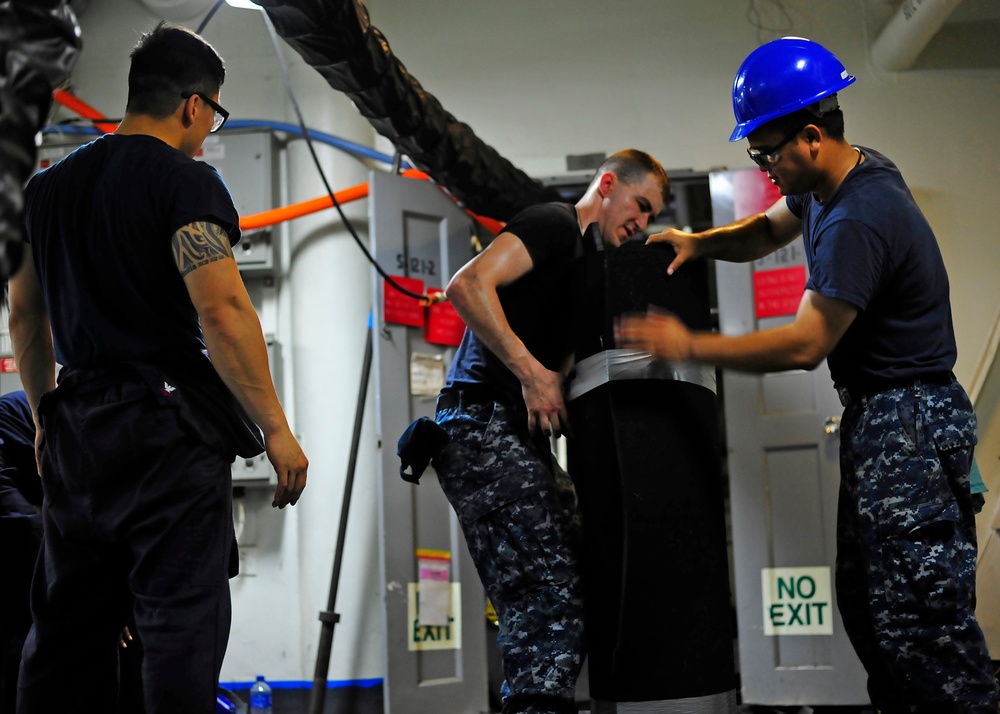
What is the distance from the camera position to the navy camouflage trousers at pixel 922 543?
6.40 ft

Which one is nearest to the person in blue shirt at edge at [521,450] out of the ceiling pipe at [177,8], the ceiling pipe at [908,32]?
the ceiling pipe at [908,32]

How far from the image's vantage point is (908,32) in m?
4.47

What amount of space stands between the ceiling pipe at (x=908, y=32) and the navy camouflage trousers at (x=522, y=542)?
313cm

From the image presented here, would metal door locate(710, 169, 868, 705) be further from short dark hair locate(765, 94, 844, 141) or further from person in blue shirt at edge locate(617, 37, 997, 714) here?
short dark hair locate(765, 94, 844, 141)

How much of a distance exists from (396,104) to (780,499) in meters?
2.37

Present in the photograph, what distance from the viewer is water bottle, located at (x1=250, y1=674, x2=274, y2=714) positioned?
4.35 metres

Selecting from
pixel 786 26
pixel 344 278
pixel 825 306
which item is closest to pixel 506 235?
pixel 825 306

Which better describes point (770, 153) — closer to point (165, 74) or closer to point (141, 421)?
point (165, 74)

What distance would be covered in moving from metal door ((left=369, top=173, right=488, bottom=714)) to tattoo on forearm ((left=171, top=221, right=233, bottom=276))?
7.65 feet

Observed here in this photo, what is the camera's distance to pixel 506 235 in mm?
2326

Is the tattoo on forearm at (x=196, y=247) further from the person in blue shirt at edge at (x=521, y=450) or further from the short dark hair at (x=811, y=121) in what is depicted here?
the short dark hair at (x=811, y=121)

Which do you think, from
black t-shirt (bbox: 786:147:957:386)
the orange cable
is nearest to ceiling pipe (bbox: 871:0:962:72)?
the orange cable

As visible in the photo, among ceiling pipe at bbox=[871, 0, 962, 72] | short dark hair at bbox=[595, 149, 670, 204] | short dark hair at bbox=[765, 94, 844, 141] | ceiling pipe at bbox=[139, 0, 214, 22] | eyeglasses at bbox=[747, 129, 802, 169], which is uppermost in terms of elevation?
ceiling pipe at bbox=[139, 0, 214, 22]

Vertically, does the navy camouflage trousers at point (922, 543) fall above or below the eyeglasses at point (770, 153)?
below
